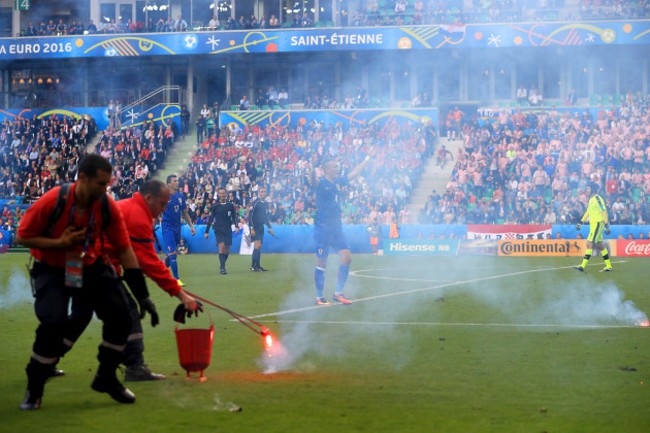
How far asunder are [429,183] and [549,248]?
643 centimetres

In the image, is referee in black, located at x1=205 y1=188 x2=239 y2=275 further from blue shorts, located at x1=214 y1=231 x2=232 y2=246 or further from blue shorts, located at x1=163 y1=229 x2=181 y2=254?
blue shorts, located at x1=163 y1=229 x2=181 y2=254

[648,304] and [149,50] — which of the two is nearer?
[648,304]

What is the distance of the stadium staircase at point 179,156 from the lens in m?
32.7

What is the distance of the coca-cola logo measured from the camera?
23.7 meters

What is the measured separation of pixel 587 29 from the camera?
A: 2070 centimetres

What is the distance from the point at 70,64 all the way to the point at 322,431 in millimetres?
33057

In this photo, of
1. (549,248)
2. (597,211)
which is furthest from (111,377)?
(549,248)

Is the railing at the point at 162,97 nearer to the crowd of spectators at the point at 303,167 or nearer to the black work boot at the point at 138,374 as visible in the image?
the crowd of spectators at the point at 303,167

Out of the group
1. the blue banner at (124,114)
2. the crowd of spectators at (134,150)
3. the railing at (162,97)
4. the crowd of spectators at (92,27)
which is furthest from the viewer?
the railing at (162,97)

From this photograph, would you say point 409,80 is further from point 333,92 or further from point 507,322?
point 507,322

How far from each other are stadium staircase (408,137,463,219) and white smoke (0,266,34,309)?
45.4 feet

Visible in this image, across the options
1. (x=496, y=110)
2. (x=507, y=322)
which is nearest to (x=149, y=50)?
(x=496, y=110)

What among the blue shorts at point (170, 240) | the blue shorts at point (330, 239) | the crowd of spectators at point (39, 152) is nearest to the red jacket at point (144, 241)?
the blue shorts at point (330, 239)

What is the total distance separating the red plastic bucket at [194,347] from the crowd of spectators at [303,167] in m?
19.9
